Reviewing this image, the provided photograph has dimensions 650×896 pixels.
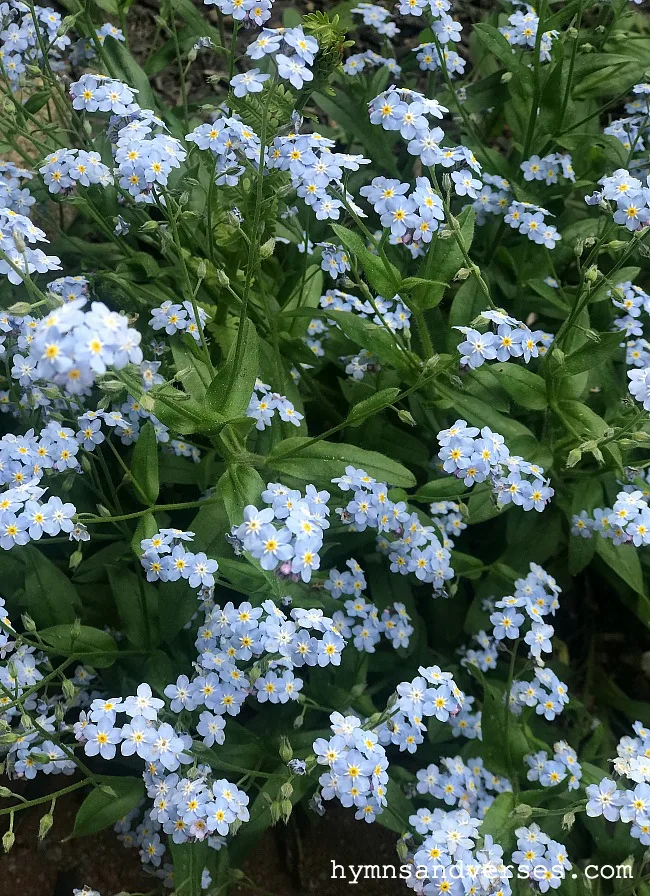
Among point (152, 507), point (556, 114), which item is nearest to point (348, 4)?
point (556, 114)

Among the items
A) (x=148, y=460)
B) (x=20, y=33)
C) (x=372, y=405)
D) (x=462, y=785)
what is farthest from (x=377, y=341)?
(x=20, y=33)

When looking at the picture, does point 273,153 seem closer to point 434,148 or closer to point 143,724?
point 434,148

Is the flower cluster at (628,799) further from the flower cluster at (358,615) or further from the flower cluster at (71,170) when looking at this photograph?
the flower cluster at (71,170)

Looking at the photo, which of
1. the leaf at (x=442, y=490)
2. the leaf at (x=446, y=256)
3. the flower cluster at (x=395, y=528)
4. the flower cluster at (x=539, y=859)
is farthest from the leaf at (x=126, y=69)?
the flower cluster at (x=539, y=859)

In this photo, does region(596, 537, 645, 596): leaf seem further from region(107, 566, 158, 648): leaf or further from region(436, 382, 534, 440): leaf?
region(107, 566, 158, 648): leaf

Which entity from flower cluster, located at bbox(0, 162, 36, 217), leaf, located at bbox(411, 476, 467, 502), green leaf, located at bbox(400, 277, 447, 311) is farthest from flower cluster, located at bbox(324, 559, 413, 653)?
flower cluster, located at bbox(0, 162, 36, 217)

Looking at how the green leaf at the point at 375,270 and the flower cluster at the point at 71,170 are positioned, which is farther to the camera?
the flower cluster at the point at 71,170
